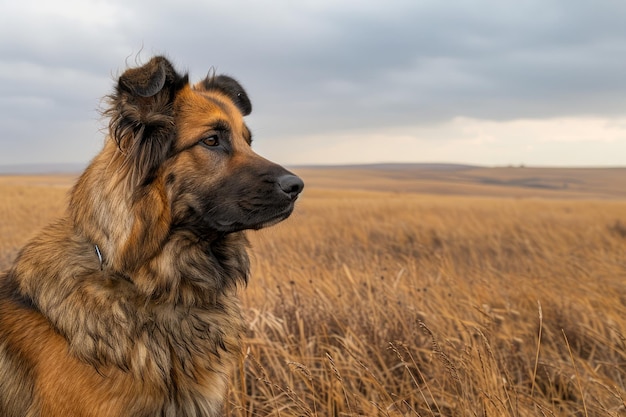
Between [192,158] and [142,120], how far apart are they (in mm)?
298

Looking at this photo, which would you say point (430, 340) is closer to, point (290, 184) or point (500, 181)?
point (290, 184)

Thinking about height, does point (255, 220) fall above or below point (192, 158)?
below

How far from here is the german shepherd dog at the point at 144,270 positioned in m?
2.17

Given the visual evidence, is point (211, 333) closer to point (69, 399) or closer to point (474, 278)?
point (69, 399)

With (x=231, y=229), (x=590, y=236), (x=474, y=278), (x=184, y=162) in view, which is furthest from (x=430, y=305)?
(x=590, y=236)

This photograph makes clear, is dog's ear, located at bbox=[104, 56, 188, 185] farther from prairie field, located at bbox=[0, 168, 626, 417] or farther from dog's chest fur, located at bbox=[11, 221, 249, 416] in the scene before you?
prairie field, located at bbox=[0, 168, 626, 417]

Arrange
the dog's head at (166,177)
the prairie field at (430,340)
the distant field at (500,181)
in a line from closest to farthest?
the dog's head at (166,177), the prairie field at (430,340), the distant field at (500,181)

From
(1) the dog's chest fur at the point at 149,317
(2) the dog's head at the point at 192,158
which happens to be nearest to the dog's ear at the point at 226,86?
(2) the dog's head at the point at 192,158

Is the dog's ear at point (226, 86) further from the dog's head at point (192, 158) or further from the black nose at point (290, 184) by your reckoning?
the black nose at point (290, 184)

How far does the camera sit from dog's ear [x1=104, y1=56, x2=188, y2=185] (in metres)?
2.37

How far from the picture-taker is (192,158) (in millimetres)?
2553

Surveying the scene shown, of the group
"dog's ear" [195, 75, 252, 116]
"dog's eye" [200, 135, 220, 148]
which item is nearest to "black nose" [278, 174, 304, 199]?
"dog's eye" [200, 135, 220, 148]

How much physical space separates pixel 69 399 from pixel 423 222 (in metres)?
12.5

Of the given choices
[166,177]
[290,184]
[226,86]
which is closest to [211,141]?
[166,177]
